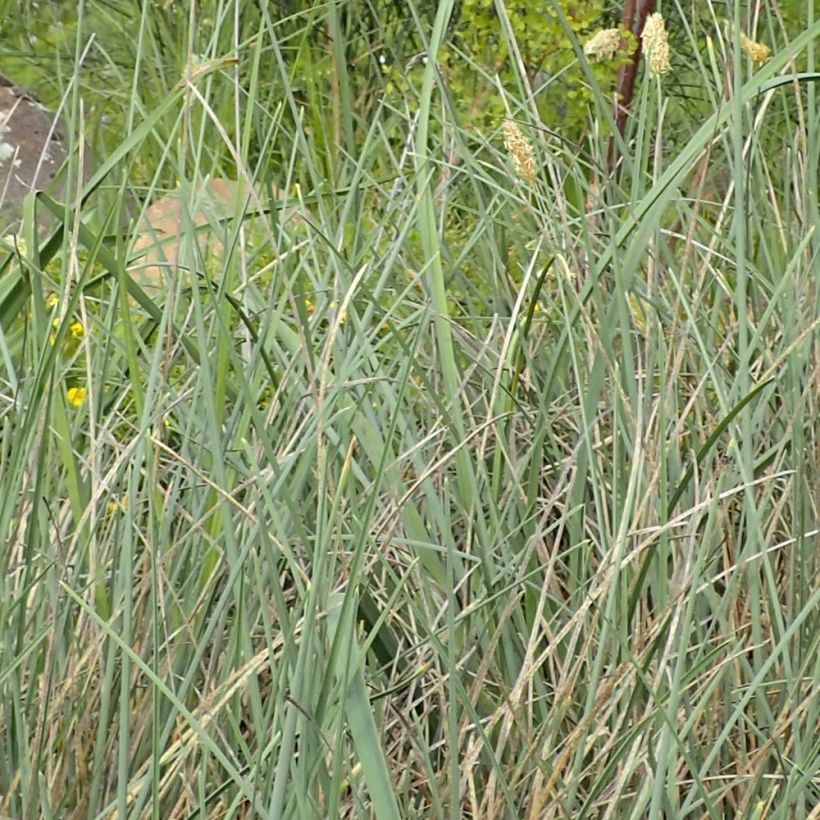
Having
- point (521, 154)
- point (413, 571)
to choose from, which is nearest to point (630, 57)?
point (521, 154)

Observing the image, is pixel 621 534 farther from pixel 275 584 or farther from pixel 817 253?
pixel 817 253

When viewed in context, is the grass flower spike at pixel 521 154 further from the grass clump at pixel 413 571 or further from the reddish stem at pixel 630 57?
the reddish stem at pixel 630 57

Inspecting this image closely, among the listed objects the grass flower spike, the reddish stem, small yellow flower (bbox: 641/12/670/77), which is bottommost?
the reddish stem

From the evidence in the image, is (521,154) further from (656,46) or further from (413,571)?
(413,571)

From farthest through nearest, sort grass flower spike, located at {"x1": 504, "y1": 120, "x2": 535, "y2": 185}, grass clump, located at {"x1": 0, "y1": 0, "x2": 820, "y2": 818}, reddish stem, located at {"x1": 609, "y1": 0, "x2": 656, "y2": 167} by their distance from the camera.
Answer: reddish stem, located at {"x1": 609, "y1": 0, "x2": 656, "y2": 167} → grass flower spike, located at {"x1": 504, "y1": 120, "x2": 535, "y2": 185} → grass clump, located at {"x1": 0, "y1": 0, "x2": 820, "y2": 818}

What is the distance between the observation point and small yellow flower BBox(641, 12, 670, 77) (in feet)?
4.60

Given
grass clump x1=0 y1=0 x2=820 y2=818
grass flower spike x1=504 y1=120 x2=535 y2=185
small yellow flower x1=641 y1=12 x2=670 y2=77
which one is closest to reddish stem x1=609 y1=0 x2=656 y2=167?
grass clump x1=0 y1=0 x2=820 y2=818

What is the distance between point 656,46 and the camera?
56.1 inches

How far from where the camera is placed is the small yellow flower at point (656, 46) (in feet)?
4.60

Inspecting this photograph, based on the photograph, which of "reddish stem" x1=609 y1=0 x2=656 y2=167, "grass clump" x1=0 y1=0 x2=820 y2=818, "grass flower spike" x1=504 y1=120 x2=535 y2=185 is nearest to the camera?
"grass clump" x1=0 y1=0 x2=820 y2=818

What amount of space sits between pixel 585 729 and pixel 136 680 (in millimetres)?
429

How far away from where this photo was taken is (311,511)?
5.03 ft

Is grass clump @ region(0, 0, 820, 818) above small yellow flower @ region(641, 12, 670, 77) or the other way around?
the other way around

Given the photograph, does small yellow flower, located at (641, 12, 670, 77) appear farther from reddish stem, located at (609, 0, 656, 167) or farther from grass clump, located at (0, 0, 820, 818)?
reddish stem, located at (609, 0, 656, 167)
